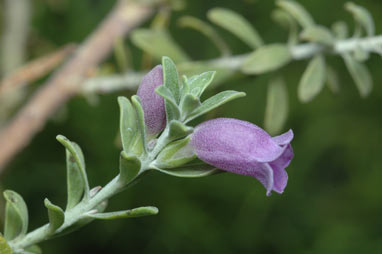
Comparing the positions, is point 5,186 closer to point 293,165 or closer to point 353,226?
point 293,165

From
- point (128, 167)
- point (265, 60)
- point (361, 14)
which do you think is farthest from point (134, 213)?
point (361, 14)

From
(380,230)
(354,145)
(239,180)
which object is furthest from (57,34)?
(380,230)

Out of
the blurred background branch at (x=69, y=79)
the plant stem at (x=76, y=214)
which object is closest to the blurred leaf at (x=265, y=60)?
the blurred background branch at (x=69, y=79)

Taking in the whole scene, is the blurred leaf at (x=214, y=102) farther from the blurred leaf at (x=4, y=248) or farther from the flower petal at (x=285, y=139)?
the blurred leaf at (x=4, y=248)

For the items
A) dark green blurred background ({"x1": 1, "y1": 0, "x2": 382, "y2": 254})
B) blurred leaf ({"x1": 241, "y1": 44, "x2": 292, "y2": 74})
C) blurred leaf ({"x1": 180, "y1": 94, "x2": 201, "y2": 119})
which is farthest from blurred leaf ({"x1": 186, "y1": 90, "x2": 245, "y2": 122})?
dark green blurred background ({"x1": 1, "y1": 0, "x2": 382, "y2": 254})

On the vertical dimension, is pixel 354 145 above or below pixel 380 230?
above

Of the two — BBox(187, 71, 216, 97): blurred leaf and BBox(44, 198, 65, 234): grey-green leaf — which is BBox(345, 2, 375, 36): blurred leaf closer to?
BBox(187, 71, 216, 97): blurred leaf
